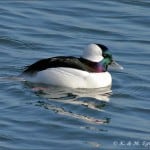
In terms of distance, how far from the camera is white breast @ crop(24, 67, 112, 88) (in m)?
17.6

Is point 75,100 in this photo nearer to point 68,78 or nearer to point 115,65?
point 68,78

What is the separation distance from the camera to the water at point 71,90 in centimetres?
1448

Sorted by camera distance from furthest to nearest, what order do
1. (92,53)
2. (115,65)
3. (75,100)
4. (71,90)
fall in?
(115,65) → (92,53) → (71,90) → (75,100)

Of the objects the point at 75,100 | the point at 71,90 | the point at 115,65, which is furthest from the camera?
the point at 115,65

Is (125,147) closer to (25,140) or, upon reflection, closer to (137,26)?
(25,140)

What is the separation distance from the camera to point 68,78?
17594 mm

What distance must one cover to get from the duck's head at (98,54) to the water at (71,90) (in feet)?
1.45

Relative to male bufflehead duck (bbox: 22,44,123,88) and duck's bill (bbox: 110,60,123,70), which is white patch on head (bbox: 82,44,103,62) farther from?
duck's bill (bbox: 110,60,123,70)

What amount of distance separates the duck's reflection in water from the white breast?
0.11 meters

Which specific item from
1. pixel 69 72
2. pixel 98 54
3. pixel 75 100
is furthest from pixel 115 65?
pixel 75 100

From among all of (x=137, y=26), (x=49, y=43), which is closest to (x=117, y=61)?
(x=49, y=43)

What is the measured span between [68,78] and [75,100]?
0.90 metres

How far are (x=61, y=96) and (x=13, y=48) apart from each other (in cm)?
336

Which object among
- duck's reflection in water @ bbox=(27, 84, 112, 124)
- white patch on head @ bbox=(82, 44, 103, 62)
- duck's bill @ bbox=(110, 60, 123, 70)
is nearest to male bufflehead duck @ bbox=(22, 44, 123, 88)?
white patch on head @ bbox=(82, 44, 103, 62)
